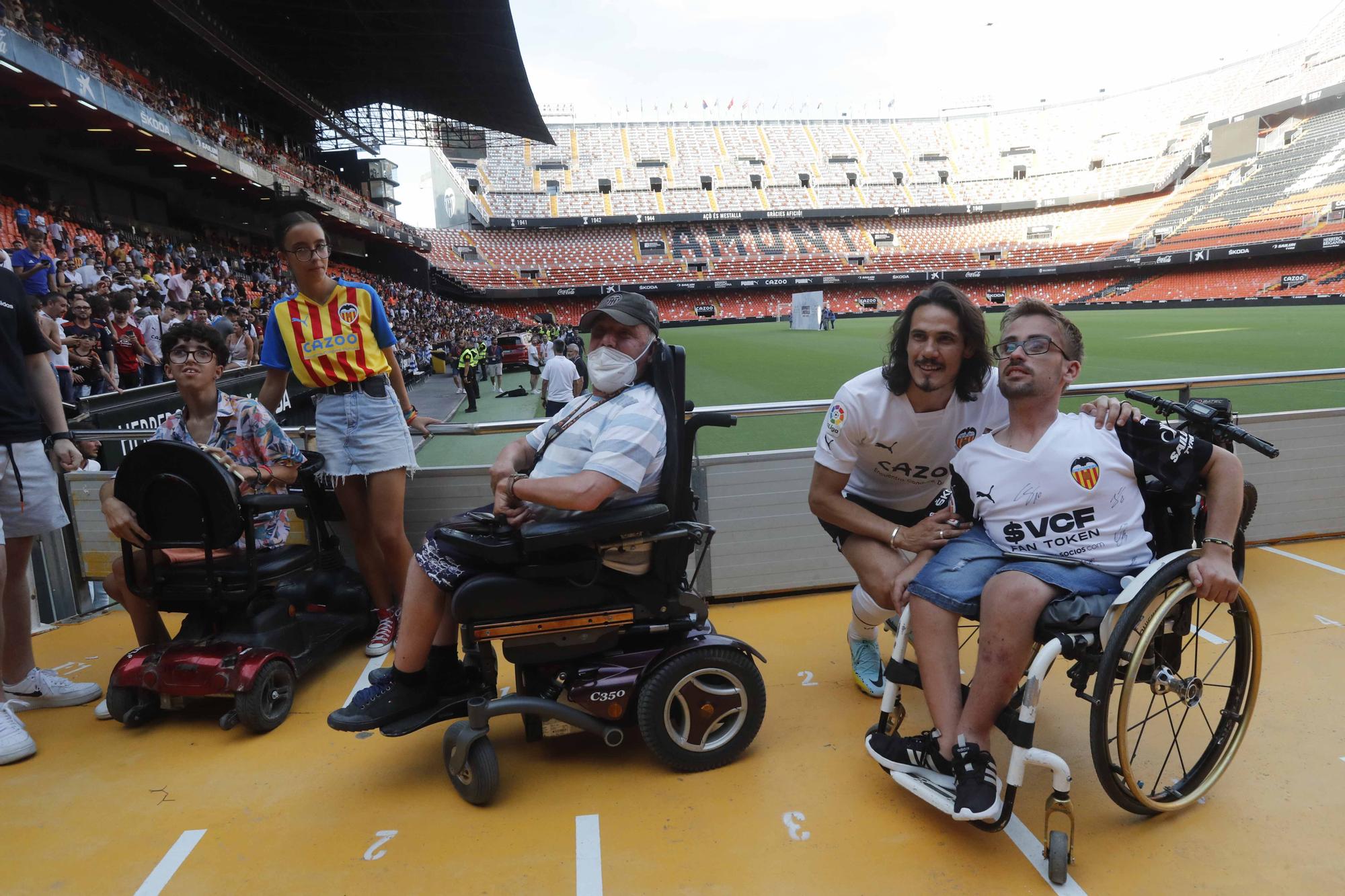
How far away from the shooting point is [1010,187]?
55.5 metres

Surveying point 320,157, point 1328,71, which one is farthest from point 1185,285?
point 320,157

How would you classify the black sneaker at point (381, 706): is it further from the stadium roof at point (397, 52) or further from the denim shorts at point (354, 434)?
the stadium roof at point (397, 52)

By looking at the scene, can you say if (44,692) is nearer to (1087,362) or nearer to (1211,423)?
(1211,423)

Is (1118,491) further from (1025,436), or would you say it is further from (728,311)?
(728,311)

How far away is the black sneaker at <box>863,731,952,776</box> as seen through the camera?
216 cm

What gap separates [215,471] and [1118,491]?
285 centimetres

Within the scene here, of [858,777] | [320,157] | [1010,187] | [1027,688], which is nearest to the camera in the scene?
[1027,688]

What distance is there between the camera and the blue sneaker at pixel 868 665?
299cm

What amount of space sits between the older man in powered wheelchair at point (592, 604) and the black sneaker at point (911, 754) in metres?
0.42

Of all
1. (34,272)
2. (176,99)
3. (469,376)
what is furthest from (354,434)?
(176,99)

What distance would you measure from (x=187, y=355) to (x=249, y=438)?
370 mm

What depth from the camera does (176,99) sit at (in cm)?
1945

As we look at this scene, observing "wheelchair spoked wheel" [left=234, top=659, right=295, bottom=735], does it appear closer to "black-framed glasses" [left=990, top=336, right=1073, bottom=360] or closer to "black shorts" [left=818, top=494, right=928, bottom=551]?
"black shorts" [left=818, top=494, right=928, bottom=551]

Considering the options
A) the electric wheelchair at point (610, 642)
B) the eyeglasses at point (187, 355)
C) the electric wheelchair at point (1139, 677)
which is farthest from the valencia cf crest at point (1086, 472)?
the eyeglasses at point (187, 355)
